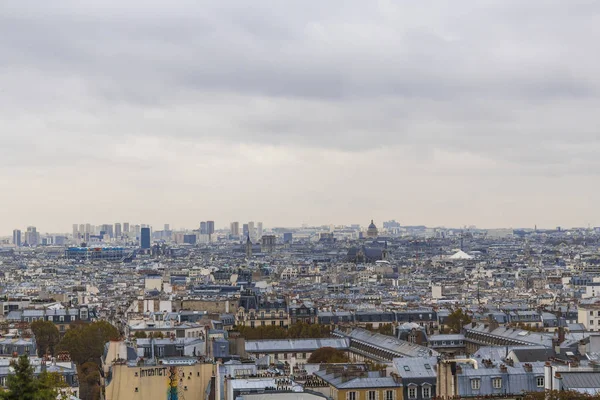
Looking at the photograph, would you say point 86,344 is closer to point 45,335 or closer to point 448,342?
point 45,335

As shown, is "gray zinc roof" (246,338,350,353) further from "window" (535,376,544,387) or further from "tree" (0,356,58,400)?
"tree" (0,356,58,400)

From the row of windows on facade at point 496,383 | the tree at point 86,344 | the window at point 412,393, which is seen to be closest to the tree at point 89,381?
the tree at point 86,344

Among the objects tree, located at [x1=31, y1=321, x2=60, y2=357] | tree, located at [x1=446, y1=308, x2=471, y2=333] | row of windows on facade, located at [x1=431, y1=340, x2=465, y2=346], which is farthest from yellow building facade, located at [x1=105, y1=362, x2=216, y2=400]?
tree, located at [x1=446, y1=308, x2=471, y2=333]

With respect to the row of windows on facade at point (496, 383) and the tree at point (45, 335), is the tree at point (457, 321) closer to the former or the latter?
the tree at point (45, 335)

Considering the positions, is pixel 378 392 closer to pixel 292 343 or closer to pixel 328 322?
pixel 292 343

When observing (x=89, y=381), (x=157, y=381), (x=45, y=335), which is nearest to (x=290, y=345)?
(x=89, y=381)
